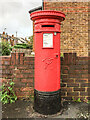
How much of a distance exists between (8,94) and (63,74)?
5.31 feet

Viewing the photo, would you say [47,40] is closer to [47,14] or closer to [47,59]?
[47,59]

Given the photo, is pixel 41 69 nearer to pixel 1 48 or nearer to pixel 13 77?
pixel 13 77

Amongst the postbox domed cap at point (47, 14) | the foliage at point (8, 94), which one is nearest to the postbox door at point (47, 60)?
the postbox domed cap at point (47, 14)

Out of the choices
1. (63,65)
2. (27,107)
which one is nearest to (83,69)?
(63,65)

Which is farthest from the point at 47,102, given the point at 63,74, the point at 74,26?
the point at 74,26

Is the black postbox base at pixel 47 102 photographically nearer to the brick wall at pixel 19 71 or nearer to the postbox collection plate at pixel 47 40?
the brick wall at pixel 19 71

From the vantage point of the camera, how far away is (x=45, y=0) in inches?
188

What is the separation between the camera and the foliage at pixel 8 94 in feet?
10.8

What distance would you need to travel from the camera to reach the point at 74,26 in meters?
4.61

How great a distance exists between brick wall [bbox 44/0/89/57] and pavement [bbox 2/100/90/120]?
6.97ft

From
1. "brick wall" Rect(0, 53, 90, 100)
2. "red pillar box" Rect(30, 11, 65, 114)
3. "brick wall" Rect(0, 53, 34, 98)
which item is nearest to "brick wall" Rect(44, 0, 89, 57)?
"brick wall" Rect(0, 53, 90, 100)

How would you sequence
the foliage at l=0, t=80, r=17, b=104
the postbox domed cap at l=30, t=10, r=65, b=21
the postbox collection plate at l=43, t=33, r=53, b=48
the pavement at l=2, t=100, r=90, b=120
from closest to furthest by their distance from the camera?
the postbox domed cap at l=30, t=10, r=65, b=21 → the postbox collection plate at l=43, t=33, r=53, b=48 → the pavement at l=2, t=100, r=90, b=120 → the foliage at l=0, t=80, r=17, b=104

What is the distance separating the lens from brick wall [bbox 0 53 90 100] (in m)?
3.39

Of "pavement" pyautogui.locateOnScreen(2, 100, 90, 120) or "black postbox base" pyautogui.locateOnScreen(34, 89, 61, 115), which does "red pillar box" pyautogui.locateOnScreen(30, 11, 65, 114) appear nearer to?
"black postbox base" pyautogui.locateOnScreen(34, 89, 61, 115)
